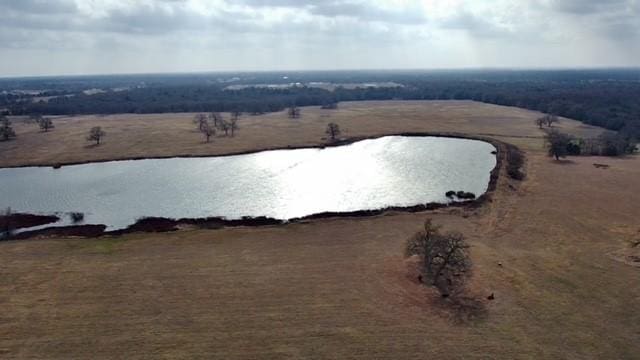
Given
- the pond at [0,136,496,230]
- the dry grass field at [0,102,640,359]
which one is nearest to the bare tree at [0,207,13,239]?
the pond at [0,136,496,230]

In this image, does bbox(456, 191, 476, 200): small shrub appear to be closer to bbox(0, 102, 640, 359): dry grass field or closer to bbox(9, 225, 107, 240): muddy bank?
bbox(0, 102, 640, 359): dry grass field

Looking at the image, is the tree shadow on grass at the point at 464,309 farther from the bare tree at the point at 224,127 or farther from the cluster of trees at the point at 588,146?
the bare tree at the point at 224,127

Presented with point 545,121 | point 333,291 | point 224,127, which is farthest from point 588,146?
point 333,291

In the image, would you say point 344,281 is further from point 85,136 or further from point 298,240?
point 85,136

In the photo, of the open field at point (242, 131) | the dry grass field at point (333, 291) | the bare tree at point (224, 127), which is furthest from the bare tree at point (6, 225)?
the bare tree at point (224, 127)

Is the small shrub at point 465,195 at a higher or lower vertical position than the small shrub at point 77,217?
higher

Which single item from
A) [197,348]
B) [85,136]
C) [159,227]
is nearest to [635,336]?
[197,348]
